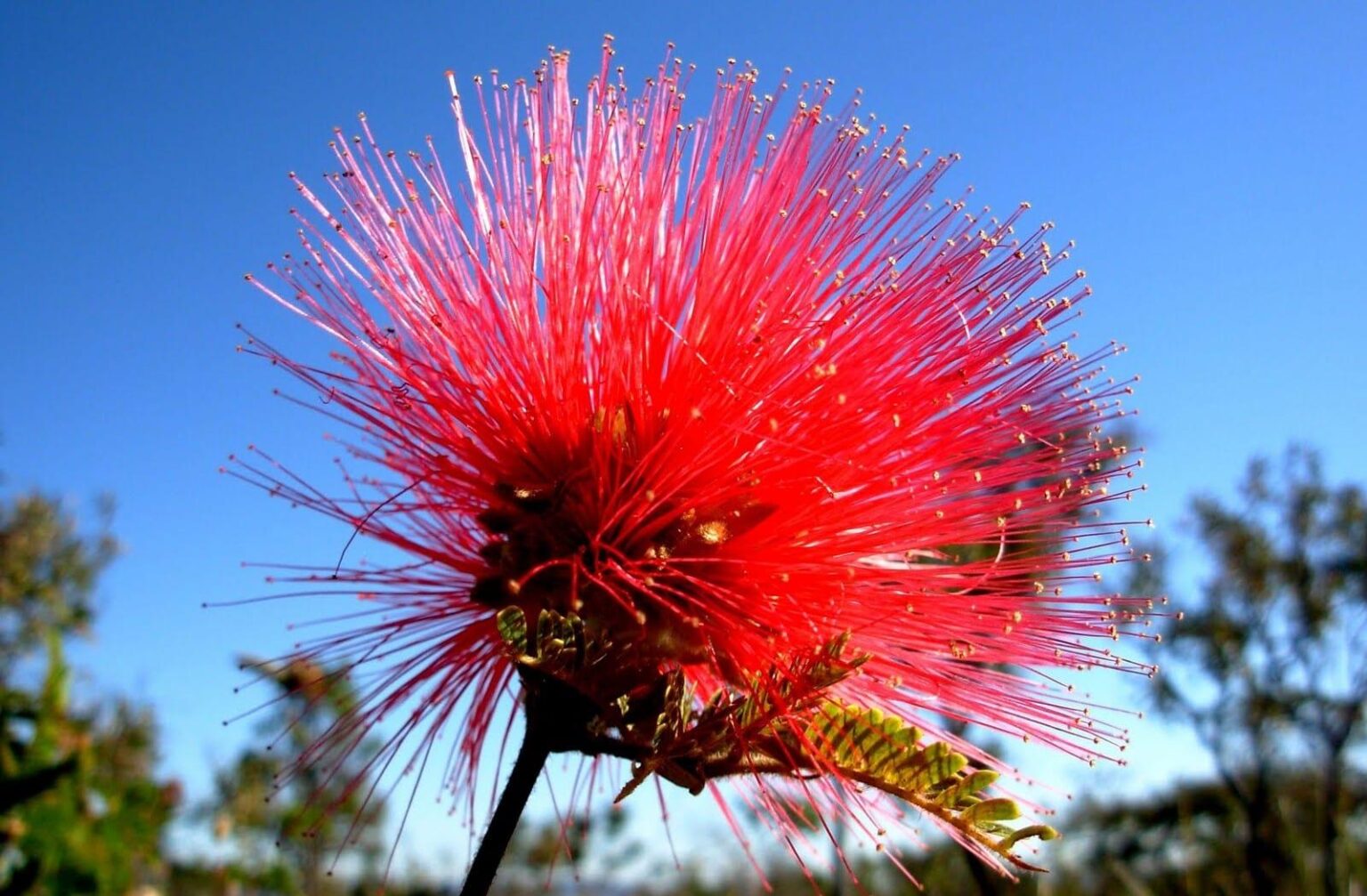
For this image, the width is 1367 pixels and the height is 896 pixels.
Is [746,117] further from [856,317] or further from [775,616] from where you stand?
[775,616]

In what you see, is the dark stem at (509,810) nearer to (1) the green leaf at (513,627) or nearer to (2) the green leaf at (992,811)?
(1) the green leaf at (513,627)

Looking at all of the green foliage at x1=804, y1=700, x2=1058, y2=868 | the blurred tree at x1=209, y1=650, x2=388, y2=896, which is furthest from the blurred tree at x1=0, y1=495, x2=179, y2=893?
the green foliage at x1=804, y1=700, x2=1058, y2=868

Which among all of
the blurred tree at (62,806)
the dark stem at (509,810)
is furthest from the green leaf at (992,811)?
the blurred tree at (62,806)

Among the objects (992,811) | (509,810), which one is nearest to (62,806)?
(509,810)

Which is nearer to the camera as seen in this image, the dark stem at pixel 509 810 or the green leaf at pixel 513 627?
the dark stem at pixel 509 810

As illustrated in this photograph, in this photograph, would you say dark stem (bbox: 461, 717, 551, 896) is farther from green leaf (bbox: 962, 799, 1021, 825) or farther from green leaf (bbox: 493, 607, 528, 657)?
green leaf (bbox: 962, 799, 1021, 825)

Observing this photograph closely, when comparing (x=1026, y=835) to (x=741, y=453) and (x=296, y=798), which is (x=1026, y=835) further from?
(x=296, y=798)
